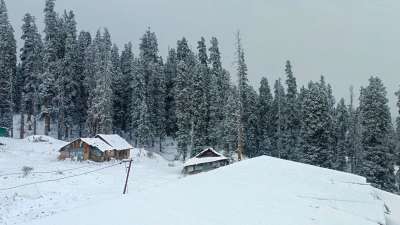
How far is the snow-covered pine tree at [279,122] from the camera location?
7619 cm

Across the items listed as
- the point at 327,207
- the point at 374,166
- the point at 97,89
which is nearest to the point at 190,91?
the point at 97,89

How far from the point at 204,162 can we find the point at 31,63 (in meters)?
37.2

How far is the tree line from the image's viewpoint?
66.4m

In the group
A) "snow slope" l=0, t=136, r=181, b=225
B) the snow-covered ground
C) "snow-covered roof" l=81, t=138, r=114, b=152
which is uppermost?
"snow-covered roof" l=81, t=138, r=114, b=152

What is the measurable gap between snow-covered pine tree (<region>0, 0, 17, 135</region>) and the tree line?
184 mm

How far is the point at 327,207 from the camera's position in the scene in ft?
40.8

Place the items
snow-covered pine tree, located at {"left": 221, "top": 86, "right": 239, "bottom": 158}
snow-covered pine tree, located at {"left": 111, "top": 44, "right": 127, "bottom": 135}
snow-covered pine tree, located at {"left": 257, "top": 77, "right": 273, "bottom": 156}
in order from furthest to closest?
snow-covered pine tree, located at {"left": 111, "top": 44, "right": 127, "bottom": 135}
snow-covered pine tree, located at {"left": 257, "top": 77, "right": 273, "bottom": 156}
snow-covered pine tree, located at {"left": 221, "top": 86, "right": 239, "bottom": 158}

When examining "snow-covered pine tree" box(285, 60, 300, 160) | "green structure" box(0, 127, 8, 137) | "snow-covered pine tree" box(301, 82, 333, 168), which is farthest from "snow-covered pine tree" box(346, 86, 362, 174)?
"green structure" box(0, 127, 8, 137)

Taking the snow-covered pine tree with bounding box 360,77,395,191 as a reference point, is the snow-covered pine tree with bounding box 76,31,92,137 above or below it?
above

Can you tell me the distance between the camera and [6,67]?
235ft

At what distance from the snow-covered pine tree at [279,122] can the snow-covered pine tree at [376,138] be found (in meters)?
23.4

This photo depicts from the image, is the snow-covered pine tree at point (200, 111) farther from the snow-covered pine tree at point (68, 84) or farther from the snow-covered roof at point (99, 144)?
the snow-covered pine tree at point (68, 84)

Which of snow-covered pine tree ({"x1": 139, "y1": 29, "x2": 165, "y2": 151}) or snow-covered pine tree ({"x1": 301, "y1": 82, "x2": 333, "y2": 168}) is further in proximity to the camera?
snow-covered pine tree ({"x1": 139, "y1": 29, "x2": 165, "y2": 151})

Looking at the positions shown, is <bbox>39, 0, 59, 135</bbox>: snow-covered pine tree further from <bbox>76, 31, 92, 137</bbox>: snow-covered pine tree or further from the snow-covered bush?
the snow-covered bush
